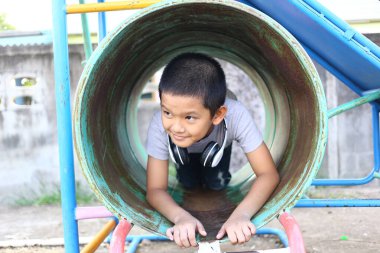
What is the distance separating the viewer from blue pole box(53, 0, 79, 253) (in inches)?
86.0

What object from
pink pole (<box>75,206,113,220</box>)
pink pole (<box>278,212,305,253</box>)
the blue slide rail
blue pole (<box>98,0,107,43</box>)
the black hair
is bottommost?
pink pole (<box>278,212,305,253</box>)

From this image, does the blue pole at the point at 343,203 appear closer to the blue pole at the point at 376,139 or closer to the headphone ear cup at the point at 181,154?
the blue pole at the point at 376,139

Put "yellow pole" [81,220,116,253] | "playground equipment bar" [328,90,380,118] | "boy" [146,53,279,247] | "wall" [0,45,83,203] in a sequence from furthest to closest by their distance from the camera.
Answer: "wall" [0,45,83,203]
"playground equipment bar" [328,90,380,118]
"yellow pole" [81,220,116,253]
"boy" [146,53,279,247]

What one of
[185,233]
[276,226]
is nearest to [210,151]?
[185,233]

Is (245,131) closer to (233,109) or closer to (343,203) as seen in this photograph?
(233,109)

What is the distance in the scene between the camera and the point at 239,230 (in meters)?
1.65

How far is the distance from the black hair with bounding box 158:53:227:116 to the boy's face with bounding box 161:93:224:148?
0.09 feet

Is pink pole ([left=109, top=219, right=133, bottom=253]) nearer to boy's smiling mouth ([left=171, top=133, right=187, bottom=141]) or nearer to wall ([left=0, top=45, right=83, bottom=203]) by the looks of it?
boy's smiling mouth ([left=171, top=133, right=187, bottom=141])

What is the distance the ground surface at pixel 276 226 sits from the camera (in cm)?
331

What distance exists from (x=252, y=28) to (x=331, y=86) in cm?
339

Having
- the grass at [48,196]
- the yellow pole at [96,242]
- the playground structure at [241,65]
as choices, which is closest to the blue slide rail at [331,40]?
the playground structure at [241,65]

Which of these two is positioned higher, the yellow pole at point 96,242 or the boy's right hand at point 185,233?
the boy's right hand at point 185,233

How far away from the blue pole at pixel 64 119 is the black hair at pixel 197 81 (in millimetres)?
491

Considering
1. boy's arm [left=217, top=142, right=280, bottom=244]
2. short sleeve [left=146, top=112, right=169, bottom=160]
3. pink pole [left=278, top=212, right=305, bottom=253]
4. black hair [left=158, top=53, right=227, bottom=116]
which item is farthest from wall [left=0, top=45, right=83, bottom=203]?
pink pole [left=278, top=212, right=305, bottom=253]
